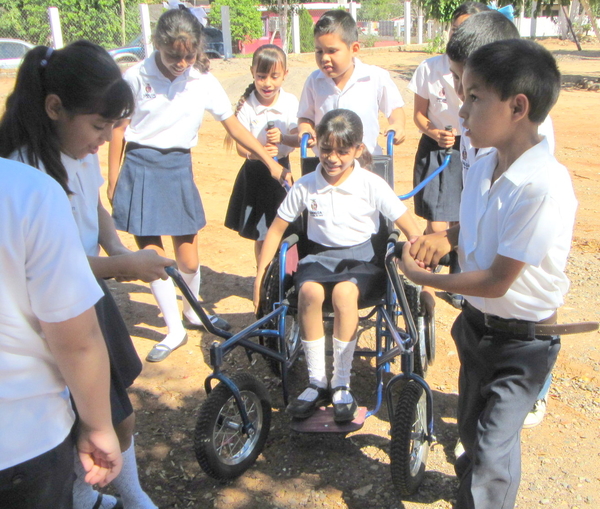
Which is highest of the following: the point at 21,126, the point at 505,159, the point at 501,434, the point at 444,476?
the point at 21,126

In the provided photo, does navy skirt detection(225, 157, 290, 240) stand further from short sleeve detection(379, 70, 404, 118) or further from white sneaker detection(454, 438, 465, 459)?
white sneaker detection(454, 438, 465, 459)

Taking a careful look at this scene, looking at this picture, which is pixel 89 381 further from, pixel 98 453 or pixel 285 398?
pixel 285 398

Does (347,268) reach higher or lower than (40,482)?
lower

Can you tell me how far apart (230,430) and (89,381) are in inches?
56.9

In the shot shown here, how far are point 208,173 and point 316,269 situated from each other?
5.92 metres

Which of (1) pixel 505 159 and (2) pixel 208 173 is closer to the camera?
(1) pixel 505 159

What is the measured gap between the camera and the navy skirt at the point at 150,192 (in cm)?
396

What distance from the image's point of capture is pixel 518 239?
1934 millimetres

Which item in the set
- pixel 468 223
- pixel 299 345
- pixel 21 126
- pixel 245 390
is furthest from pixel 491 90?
pixel 299 345

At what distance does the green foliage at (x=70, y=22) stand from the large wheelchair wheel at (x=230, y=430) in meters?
15.4

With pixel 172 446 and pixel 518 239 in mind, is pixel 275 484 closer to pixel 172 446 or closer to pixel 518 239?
pixel 172 446

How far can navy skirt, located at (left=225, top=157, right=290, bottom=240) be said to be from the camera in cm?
444

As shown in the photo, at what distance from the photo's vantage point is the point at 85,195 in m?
2.22

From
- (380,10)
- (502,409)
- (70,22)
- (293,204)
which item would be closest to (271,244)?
(293,204)
